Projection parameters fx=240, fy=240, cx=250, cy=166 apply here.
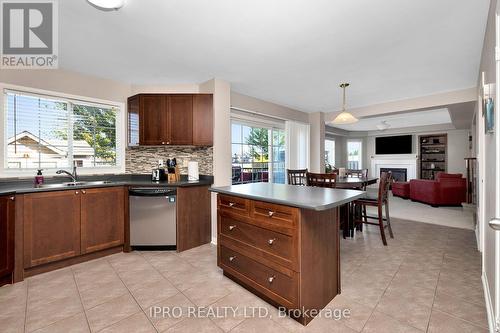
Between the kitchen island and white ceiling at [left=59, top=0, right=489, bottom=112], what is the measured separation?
1.50 meters

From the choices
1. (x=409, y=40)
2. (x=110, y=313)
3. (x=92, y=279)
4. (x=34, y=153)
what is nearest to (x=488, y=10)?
(x=409, y=40)

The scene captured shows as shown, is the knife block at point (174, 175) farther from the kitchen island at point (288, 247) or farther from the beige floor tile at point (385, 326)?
the beige floor tile at point (385, 326)

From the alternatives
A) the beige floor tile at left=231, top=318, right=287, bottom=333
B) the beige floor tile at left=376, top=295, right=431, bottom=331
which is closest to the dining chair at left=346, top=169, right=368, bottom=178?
the beige floor tile at left=376, top=295, right=431, bottom=331

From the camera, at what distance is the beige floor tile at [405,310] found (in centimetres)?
173

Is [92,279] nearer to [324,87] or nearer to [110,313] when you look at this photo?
[110,313]

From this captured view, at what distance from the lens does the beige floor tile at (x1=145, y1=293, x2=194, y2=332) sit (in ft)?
5.73

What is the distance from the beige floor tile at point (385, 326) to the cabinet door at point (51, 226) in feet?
9.83

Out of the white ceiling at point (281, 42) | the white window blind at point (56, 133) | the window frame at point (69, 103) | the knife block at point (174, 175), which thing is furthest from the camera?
the knife block at point (174, 175)

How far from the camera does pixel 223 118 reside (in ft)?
11.7

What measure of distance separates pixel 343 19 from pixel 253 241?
80.5 inches

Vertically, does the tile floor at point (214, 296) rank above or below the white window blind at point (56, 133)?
below

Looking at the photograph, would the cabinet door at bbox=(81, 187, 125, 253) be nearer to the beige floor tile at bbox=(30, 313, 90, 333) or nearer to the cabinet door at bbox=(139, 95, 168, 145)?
the cabinet door at bbox=(139, 95, 168, 145)

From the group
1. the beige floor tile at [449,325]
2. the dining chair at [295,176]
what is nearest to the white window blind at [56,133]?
the dining chair at [295,176]

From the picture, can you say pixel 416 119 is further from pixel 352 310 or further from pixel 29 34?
pixel 29 34
